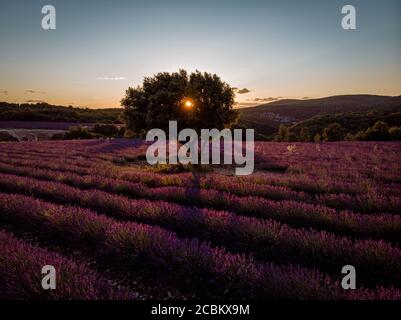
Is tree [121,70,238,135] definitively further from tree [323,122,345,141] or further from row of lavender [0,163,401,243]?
tree [323,122,345,141]

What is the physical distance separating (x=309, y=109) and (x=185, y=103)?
141012 mm

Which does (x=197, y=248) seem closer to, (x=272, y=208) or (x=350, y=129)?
(x=272, y=208)

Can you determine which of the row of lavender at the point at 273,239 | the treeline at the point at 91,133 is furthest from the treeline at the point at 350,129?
the row of lavender at the point at 273,239

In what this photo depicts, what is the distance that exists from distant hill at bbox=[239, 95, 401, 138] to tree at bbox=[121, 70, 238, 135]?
97.6 metres

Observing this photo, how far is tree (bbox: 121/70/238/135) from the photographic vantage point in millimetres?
12742

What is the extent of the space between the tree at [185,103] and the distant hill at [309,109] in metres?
97.6

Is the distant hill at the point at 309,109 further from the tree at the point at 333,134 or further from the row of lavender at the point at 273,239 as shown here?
the row of lavender at the point at 273,239

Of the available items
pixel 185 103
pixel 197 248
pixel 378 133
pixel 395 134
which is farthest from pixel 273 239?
pixel 378 133

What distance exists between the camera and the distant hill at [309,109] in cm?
12156

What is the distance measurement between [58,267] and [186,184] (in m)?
5.26

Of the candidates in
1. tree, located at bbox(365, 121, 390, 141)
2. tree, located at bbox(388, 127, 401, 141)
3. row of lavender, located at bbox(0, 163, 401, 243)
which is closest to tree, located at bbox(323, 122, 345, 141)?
tree, located at bbox(365, 121, 390, 141)

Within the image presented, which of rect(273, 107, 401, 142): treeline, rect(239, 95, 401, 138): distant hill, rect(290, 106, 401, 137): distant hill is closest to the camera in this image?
rect(273, 107, 401, 142): treeline

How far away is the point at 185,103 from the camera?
1279cm

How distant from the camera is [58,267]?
8.79 feet
